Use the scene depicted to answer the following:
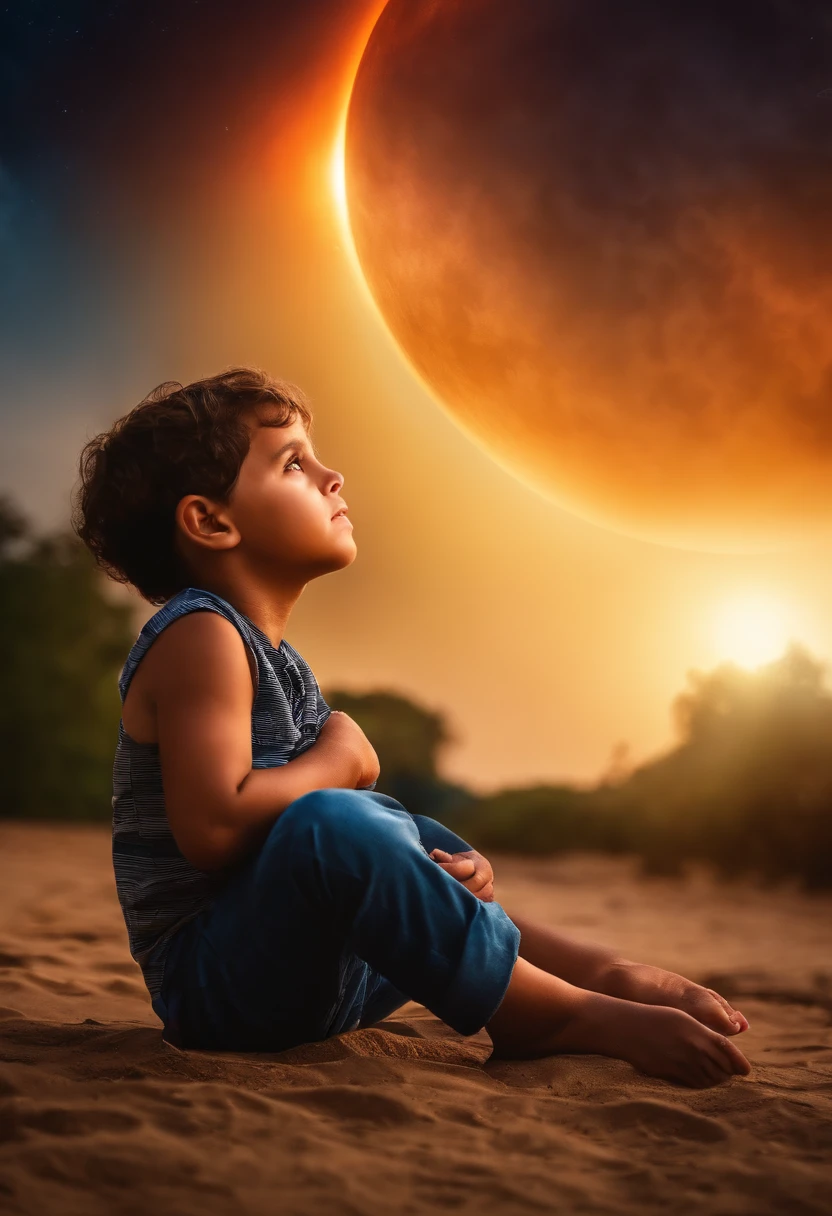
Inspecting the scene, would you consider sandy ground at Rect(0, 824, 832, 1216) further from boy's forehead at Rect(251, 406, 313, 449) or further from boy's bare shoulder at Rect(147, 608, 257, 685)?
boy's forehead at Rect(251, 406, 313, 449)

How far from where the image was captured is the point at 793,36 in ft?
13.9

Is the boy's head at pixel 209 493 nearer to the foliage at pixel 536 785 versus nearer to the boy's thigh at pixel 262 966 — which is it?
the boy's thigh at pixel 262 966

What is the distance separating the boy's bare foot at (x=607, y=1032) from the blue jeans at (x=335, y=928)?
0.44 ft

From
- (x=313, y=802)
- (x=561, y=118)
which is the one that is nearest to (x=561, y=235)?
(x=561, y=118)

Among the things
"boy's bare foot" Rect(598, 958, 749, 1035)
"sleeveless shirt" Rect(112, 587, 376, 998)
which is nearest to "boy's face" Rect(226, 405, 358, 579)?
"sleeveless shirt" Rect(112, 587, 376, 998)

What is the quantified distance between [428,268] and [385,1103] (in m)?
3.90

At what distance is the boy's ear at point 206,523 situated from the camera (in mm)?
1882

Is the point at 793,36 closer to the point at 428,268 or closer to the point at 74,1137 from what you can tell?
the point at 428,268

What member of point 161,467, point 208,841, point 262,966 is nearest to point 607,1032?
point 262,966

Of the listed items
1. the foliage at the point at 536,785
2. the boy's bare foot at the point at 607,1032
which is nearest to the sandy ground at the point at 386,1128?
the boy's bare foot at the point at 607,1032

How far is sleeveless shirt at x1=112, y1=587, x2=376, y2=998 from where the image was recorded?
171cm

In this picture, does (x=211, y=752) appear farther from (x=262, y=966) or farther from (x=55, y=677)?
(x=55, y=677)

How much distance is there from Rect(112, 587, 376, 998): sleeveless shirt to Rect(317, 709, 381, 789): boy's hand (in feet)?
0.23

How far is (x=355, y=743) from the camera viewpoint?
1.83m
